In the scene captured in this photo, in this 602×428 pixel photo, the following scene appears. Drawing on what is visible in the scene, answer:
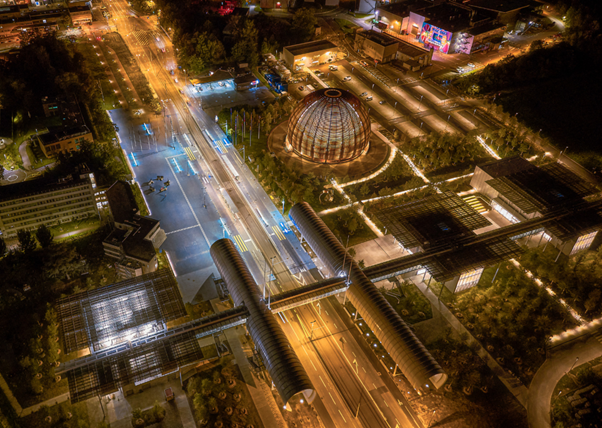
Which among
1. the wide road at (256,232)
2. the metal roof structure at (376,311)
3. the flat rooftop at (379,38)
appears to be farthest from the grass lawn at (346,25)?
the metal roof structure at (376,311)

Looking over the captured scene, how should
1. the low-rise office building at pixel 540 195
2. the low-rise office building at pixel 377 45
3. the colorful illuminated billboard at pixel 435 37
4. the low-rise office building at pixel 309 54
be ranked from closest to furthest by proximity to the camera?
the low-rise office building at pixel 540 195, the low-rise office building at pixel 309 54, the low-rise office building at pixel 377 45, the colorful illuminated billboard at pixel 435 37

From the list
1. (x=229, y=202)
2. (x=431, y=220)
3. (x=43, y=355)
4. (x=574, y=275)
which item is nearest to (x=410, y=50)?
(x=431, y=220)

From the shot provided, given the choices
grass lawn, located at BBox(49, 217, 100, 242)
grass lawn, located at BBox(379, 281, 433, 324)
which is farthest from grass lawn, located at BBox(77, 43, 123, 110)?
grass lawn, located at BBox(379, 281, 433, 324)

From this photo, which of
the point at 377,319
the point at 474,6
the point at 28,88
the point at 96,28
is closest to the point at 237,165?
the point at 377,319

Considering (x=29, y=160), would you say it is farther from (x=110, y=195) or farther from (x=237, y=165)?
(x=237, y=165)

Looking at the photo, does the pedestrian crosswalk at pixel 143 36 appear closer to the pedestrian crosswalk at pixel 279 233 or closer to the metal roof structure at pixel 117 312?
the pedestrian crosswalk at pixel 279 233

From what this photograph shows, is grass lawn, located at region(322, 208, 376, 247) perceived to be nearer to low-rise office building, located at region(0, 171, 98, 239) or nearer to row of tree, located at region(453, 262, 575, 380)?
row of tree, located at region(453, 262, 575, 380)

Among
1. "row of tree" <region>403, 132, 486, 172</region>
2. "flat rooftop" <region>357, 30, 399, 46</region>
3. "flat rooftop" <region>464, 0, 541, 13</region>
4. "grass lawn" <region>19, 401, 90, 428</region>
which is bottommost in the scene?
"grass lawn" <region>19, 401, 90, 428</region>
